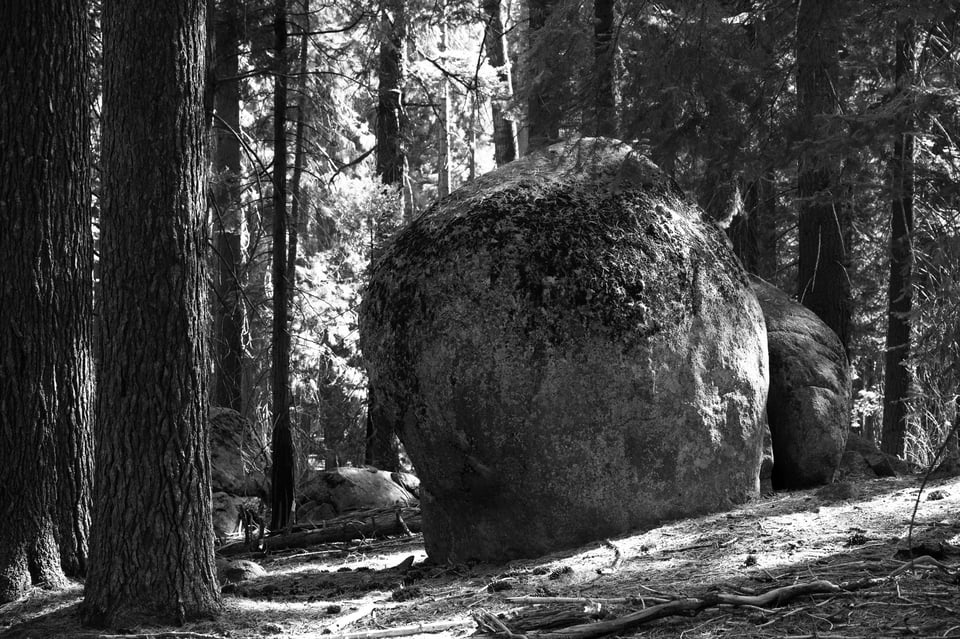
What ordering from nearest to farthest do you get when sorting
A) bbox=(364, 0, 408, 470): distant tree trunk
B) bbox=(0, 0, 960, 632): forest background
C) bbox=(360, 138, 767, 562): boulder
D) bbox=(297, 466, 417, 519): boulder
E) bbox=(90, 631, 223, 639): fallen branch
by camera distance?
bbox=(90, 631, 223, 639): fallen branch < bbox=(0, 0, 960, 632): forest background < bbox=(360, 138, 767, 562): boulder < bbox=(297, 466, 417, 519): boulder < bbox=(364, 0, 408, 470): distant tree trunk

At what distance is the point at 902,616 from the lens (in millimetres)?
3699

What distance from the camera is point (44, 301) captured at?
21.5 feet

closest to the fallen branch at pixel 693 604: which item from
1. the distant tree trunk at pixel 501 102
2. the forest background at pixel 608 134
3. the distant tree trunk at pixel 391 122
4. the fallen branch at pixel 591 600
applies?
the fallen branch at pixel 591 600

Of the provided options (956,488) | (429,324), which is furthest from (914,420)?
(429,324)

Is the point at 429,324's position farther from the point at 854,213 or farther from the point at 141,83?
the point at 854,213

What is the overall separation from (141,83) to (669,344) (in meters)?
3.80

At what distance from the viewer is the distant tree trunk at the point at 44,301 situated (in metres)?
6.36

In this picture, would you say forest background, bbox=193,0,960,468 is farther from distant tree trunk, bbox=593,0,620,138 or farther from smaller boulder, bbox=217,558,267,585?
smaller boulder, bbox=217,558,267,585

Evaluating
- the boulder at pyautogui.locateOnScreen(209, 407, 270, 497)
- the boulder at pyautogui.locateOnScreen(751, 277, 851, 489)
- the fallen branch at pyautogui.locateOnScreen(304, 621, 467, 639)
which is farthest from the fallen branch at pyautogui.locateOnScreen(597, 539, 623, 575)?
the boulder at pyautogui.locateOnScreen(209, 407, 270, 497)

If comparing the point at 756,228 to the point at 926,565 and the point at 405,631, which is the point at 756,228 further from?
the point at 405,631

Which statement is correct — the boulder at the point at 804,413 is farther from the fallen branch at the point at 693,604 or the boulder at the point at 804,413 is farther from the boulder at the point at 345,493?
the boulder at the point at 345,493

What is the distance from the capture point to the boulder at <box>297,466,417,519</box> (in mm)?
10453

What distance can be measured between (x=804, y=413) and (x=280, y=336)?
6429 millimetres

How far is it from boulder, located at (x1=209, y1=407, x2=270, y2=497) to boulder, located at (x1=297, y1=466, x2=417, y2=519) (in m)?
1.42
